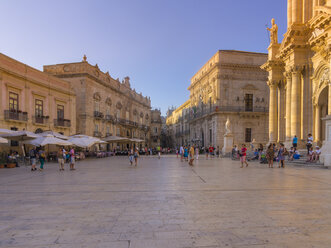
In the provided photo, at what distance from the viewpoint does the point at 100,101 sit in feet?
114

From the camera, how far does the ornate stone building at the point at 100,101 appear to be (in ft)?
102

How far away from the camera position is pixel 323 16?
14867mm

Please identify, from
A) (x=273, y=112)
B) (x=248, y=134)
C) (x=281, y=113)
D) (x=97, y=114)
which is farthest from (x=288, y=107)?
(x=97, y=114)

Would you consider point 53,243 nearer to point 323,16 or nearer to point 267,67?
point 323,16

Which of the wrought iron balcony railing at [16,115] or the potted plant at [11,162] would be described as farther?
the wrought iron balcony railing at [16,115]

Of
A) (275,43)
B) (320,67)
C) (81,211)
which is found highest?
(275,43)

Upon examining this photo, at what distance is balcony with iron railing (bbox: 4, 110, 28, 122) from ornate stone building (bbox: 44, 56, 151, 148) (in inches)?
369

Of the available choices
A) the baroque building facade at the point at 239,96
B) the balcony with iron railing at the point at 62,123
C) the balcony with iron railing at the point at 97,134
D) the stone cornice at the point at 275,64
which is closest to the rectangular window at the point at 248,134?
the baroque building facade at the point at 239,96

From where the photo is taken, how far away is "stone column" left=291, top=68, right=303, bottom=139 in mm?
18594

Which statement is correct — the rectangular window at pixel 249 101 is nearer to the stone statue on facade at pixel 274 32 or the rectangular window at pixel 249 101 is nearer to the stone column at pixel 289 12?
the stone statue on facade at pixel 274 32

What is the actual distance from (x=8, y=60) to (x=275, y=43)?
74.4ft

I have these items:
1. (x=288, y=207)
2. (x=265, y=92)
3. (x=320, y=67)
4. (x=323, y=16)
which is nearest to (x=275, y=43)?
(x=320, y=67)

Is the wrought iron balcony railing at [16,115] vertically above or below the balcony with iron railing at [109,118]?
below

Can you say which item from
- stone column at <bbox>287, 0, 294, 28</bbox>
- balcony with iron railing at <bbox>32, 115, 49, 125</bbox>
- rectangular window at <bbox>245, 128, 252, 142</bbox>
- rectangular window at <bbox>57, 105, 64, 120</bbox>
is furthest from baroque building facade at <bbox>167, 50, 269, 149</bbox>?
balcony with iron railing at <bbox>32, 115, 49, 125</bbox>
